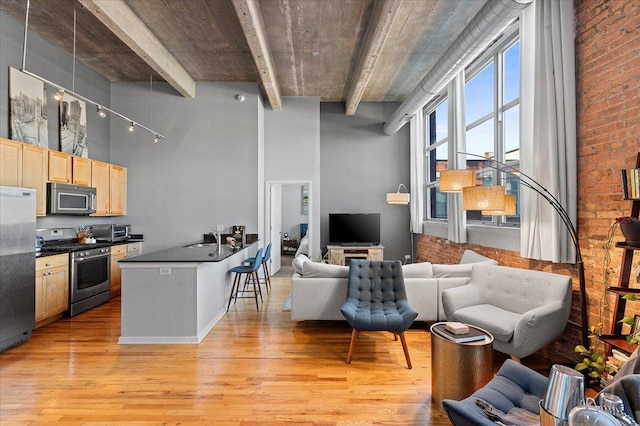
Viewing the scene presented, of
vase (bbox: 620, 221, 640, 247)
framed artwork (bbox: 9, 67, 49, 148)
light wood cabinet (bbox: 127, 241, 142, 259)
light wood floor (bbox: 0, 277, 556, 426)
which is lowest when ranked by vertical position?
light wood floor (bbox: 0, 277, 556, 426)

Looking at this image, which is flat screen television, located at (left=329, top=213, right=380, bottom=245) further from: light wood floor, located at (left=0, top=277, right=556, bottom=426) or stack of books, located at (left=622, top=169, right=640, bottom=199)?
stack of books, located at (left=622, top=169, right=640, bottom=199)

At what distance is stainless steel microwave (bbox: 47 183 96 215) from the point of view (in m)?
4.41

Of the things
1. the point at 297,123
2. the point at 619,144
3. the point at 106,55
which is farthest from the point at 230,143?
the point at 619,144

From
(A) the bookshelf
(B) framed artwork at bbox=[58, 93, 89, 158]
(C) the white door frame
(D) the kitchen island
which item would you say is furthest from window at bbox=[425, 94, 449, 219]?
(B) framed artwork at bbox=[58, 93, 89, 158]

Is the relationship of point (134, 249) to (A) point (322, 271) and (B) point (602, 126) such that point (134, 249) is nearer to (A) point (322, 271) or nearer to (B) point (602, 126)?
(A) point (322, 271)

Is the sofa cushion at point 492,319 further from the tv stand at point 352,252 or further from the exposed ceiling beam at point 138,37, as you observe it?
the exposed ceiling beam at point 138,37

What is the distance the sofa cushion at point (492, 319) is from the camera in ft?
9.29

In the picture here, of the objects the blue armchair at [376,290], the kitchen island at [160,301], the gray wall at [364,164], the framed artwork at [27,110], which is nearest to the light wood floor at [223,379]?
the kitchen island at [160,301]

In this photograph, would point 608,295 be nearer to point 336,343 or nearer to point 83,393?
point 336,343

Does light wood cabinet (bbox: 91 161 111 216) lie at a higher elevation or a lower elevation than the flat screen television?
higher

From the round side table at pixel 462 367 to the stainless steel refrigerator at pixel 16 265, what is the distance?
410 cm

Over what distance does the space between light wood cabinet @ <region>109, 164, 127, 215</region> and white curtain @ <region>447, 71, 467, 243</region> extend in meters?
5.79

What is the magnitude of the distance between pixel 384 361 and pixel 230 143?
15.5 feet

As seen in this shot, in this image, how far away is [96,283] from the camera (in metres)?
4.79
